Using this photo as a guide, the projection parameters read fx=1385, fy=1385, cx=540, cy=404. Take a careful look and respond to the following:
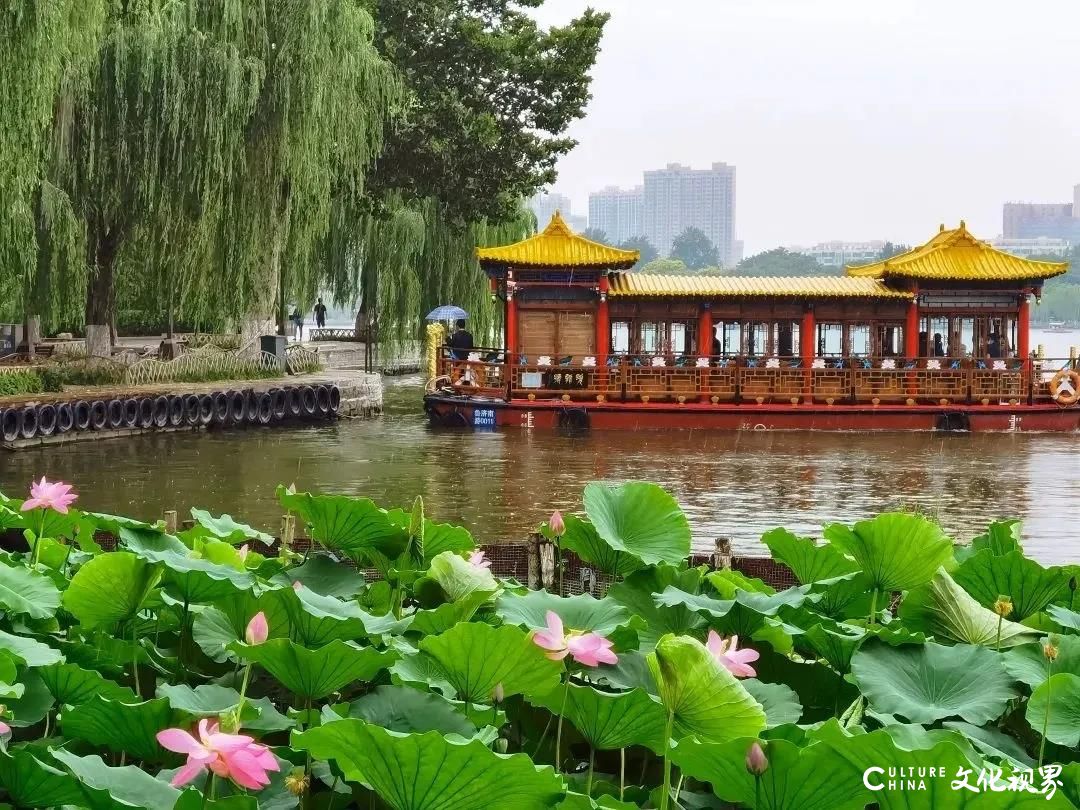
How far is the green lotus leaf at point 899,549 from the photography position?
2.82 meters

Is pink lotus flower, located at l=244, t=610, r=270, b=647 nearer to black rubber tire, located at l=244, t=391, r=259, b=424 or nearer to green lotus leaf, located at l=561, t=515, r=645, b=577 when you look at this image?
green lotus leaf, located at l=561, t=515, r=645, b=577

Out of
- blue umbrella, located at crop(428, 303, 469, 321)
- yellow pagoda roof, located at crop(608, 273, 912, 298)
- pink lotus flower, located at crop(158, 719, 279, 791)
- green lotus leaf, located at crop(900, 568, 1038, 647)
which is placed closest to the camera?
pink lotus flower, located at crop(158, 719, 279, 791)

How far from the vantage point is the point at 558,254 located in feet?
70.2

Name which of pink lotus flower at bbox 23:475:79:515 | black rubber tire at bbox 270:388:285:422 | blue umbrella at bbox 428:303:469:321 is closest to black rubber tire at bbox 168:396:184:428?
black rubber tire at bbox 270:388:285:422

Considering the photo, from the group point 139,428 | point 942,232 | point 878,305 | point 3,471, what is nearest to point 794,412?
point 878,305

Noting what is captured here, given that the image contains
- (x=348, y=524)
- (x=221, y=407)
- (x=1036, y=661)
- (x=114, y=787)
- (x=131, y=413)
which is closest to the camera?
(x=114, y=787)

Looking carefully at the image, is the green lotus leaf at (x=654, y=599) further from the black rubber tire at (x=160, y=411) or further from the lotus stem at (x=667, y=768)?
the black rubber tire at (x=160, y=411)

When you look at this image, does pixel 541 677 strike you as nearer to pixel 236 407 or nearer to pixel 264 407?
pixel 236 407

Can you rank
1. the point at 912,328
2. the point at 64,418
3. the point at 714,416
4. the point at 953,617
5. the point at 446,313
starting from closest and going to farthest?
the point at 953,617 < the point at 64,418 < the point at 714,416 < the point at 912,328 < the point at 446,313

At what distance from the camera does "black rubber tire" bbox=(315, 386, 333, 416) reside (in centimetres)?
2191

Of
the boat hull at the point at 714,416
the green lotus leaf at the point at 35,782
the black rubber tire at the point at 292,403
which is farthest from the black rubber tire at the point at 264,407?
the green lotus leaf at the point at 35,782

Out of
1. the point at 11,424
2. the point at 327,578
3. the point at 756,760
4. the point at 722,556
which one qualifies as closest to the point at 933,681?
the point at 756,760

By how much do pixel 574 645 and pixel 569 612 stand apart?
0.65 metres

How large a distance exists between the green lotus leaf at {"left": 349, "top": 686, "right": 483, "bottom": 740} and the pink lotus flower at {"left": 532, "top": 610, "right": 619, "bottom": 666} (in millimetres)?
228
